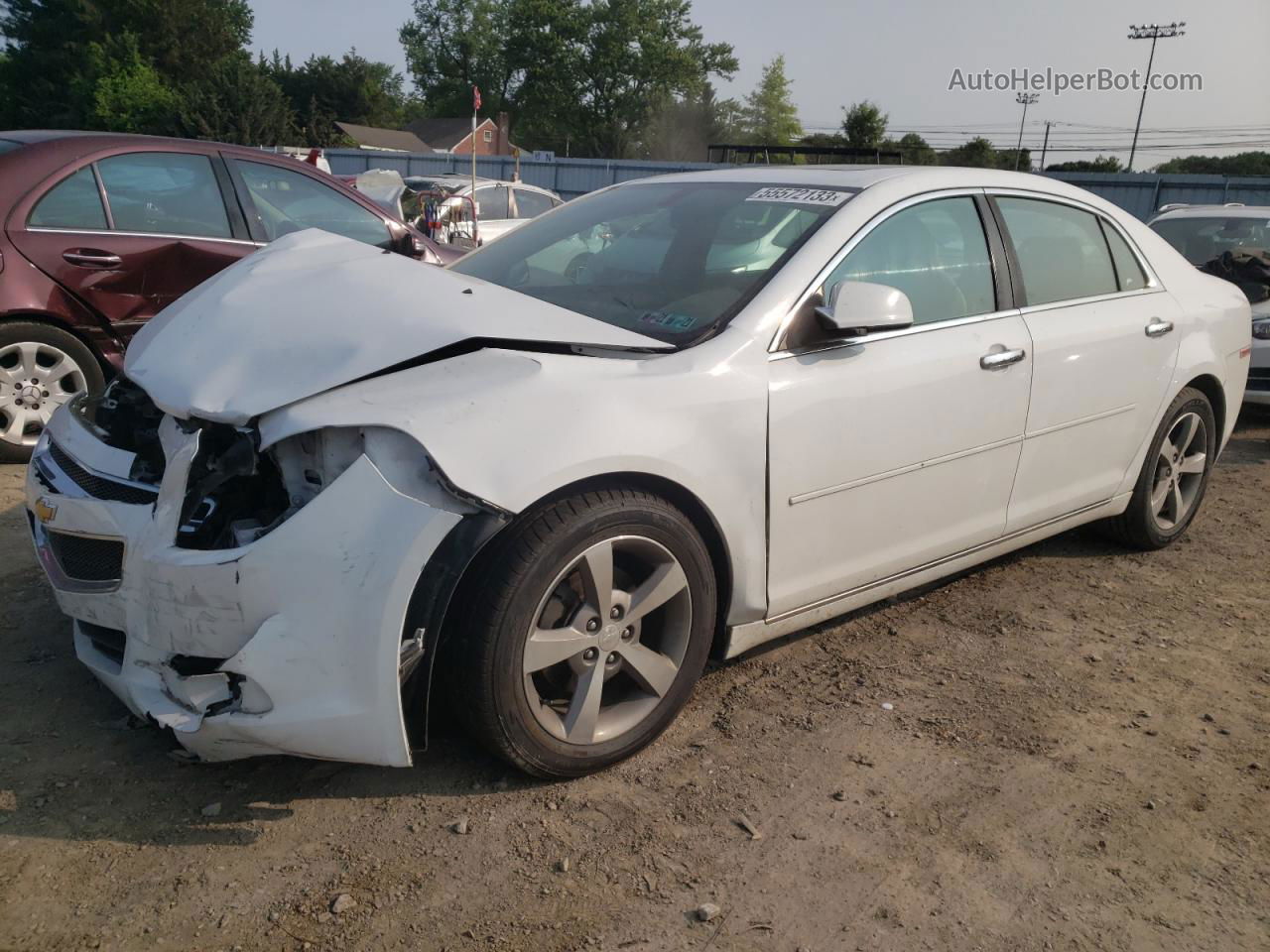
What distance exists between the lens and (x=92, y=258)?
5223 millimetres

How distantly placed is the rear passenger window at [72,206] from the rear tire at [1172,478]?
17.0 feet

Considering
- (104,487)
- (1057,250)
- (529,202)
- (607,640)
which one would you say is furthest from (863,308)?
(529,202)

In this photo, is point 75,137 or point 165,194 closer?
point 75,137

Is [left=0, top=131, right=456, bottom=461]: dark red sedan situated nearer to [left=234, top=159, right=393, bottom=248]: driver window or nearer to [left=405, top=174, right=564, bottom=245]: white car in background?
[left=234, top=159, right=393, bottom=248]: driver window

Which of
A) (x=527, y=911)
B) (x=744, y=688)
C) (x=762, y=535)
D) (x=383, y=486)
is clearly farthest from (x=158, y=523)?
(x=744, y=688)

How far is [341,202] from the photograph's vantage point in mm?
6320

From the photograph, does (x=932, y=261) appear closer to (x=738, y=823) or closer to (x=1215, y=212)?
(x=738, y=823)

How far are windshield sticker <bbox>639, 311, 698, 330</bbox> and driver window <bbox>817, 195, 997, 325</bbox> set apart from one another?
1.44 feet

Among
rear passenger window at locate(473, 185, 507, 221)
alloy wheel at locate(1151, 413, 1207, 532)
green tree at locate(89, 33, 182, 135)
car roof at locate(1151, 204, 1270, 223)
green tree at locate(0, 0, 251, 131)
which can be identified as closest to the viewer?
alloy wheel at locate(1151, 413, 1207, 532)

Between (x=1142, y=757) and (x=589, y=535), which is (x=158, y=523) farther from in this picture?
(x=1142, y=757)

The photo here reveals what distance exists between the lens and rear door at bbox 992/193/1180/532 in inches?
147

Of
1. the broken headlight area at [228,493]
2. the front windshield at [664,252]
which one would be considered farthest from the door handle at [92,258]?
the broken headlight area at [228,493]

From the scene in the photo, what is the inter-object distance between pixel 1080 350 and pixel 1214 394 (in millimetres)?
1330

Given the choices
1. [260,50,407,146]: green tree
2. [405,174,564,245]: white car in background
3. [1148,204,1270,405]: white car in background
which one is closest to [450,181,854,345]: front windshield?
[1148,204,1270,405]: white car in background
